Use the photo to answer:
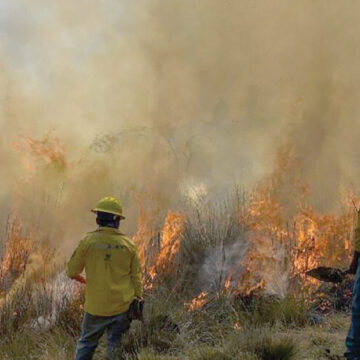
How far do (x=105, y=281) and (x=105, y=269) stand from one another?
0.11 m

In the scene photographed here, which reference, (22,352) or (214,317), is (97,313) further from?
(214,317)

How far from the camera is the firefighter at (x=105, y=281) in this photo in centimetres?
441

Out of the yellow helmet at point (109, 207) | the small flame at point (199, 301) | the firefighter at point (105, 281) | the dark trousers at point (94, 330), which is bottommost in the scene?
the small flame at point (199, 301)

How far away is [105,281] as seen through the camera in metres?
4.40

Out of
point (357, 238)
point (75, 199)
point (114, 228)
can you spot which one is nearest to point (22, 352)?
point (114, 228)

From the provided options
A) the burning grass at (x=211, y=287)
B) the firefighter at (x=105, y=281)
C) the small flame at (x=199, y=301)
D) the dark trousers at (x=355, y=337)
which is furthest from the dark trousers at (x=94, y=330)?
the small flame at (x=199, y=301)

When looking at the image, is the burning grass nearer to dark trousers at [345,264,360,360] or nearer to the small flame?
the small flame

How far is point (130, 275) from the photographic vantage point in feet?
15.2

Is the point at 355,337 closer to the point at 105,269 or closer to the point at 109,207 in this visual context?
the point at 105,269

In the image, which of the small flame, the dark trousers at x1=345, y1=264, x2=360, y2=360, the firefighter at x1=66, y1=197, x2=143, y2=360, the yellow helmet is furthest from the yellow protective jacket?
the small flame

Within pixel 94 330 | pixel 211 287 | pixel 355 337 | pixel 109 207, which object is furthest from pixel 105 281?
pixel 211 287

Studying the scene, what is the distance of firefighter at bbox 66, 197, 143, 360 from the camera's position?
Answer: 4406 millimetres

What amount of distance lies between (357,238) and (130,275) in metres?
2.14

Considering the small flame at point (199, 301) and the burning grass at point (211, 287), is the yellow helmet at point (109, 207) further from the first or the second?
the small flame at point (199, 301)
